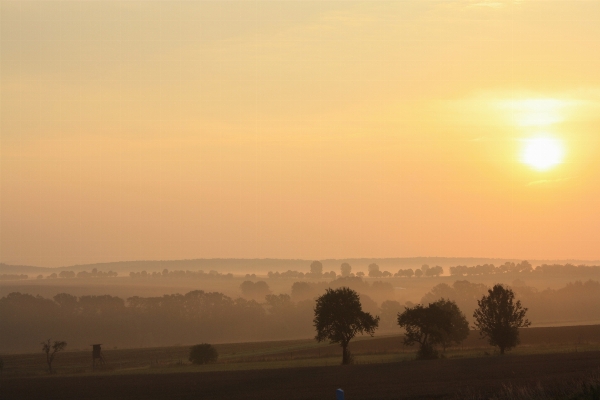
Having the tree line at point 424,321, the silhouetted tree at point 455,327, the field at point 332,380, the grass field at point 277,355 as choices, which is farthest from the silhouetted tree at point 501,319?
the silhouetted tree at point 455,327

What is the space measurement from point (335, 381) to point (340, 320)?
27.6 m

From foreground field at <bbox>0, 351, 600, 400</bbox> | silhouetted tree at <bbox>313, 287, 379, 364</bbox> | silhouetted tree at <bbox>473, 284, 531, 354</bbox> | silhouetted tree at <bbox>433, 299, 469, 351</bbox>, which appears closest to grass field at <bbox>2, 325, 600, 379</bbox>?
silhouetted tree at <bbox>433, 299, 469, 351</bbox>

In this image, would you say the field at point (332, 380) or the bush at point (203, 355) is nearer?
the field at point (332, 380)

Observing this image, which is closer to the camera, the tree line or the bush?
the tree line

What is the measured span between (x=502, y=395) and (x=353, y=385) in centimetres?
2040

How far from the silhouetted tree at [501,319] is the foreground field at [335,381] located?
12535 mm

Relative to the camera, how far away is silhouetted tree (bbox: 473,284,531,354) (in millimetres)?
82625

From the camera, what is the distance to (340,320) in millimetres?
83875

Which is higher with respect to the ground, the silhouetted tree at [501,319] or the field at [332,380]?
Result: the silhouetted tree at [501,319]

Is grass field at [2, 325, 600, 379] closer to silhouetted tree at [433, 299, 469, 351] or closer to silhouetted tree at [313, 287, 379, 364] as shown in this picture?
silhouetted tree at [433, 299, 469, 351]

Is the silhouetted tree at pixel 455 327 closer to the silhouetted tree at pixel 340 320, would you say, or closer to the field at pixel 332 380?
the field at pixel 332 380

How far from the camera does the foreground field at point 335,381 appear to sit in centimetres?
4862

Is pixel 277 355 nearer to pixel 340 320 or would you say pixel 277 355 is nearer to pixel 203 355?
pixel 203 355

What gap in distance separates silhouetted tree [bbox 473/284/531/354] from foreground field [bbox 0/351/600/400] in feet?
41.1
